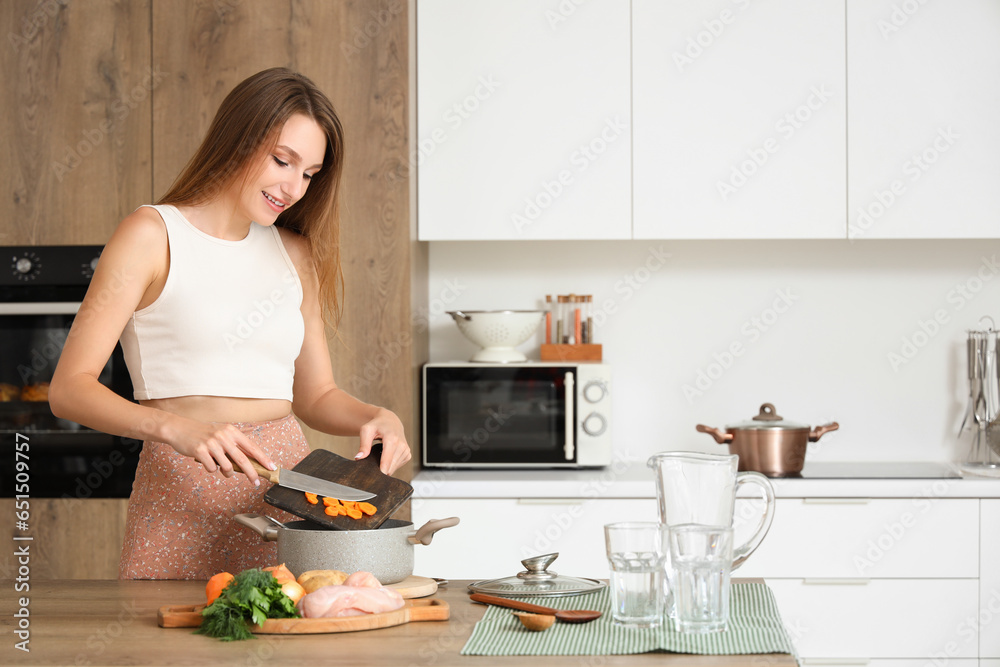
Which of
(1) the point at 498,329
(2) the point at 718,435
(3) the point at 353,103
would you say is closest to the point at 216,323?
(3) the point at 353,103

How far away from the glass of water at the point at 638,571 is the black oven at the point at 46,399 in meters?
1.71

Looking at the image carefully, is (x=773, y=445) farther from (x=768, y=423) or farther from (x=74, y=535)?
(x=74, y=535)

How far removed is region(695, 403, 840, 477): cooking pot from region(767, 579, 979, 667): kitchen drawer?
11.4 inches

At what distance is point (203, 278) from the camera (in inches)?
55.7

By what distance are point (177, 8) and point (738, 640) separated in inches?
82.1

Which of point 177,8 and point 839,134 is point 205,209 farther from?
point 839,134

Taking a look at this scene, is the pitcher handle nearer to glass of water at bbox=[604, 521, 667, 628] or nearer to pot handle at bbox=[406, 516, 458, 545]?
glass of water at bbox=[604, 521, 667, 628]

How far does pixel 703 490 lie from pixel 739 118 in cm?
174

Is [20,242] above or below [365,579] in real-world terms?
above

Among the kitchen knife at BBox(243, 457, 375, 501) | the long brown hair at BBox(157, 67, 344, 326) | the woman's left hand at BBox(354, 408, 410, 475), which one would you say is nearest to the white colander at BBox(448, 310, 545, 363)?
the long brown hair at BBox(157, 67, 344, 326)

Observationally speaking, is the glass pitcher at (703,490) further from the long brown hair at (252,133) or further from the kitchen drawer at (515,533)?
the kitchen drawer at (515,533)

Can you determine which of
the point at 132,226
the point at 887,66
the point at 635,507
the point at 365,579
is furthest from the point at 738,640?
the point at 887,66

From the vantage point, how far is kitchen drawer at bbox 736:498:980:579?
91.0 inches

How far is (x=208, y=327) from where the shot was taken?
1406 millimetres
